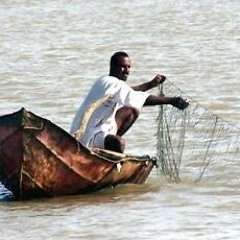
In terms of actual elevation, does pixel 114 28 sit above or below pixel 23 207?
above

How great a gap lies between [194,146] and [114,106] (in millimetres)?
2257

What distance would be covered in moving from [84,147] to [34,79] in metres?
7.44

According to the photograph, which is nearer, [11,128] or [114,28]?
[11,128]

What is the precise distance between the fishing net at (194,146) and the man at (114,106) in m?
0.70

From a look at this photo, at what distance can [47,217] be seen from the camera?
883 centimetres

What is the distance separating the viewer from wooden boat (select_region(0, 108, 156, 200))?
9.01m

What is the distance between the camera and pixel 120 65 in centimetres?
965

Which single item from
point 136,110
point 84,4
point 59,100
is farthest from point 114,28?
point 136,110

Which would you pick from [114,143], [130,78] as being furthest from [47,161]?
[130,78]

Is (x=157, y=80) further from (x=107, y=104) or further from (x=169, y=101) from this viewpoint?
(x=107, y=104)

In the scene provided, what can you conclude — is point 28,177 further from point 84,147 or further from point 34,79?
point 34,79

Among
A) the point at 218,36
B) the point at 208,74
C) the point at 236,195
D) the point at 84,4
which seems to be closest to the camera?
the point at 236,195

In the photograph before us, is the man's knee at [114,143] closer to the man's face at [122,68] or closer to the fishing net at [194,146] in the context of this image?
the man's face at [122,68]

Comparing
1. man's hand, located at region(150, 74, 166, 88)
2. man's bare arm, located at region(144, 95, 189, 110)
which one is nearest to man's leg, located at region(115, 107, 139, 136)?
man's bare arm, located at region(144, 95, 189, 110)
